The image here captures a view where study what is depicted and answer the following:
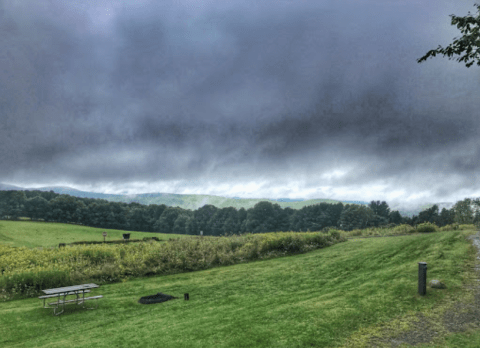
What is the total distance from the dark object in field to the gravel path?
269 inches

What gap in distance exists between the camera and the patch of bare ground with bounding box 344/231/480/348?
4.92 m

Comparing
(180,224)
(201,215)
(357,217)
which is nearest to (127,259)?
(357,217)

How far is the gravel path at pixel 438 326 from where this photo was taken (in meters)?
4.93

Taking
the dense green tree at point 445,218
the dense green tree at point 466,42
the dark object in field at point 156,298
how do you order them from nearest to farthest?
the dense green tree at point 466,42
the dark object in field at point 156,298
the dense green tree at point 445,218

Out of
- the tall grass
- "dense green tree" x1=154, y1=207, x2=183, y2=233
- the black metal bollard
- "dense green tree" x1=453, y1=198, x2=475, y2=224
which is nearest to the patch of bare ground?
the black metal bollard

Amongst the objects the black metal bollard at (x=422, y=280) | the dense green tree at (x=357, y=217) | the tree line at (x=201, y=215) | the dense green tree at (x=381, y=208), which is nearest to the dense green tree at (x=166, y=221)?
the tree line at (x=201, y=215)

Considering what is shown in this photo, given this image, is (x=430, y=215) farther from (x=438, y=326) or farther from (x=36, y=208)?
(x=36, y=208)

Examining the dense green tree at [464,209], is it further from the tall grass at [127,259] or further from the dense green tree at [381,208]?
the tall grass at [127,259]

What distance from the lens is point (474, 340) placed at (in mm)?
4809

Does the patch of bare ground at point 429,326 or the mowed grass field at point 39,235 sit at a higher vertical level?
the patch of bare ground at point 429,326

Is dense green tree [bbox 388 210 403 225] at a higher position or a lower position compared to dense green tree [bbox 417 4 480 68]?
lower

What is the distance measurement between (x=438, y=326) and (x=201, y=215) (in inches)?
2901

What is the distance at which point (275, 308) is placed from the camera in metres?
7.15

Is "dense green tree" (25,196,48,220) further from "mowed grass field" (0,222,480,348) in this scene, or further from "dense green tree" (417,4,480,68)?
"dense green tree" (417,4,480,68)
